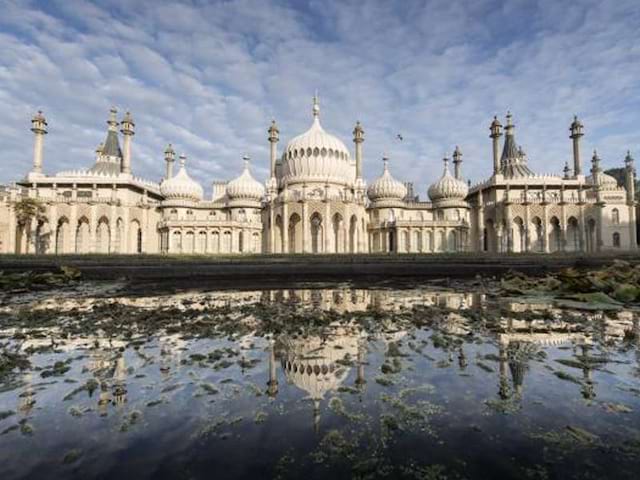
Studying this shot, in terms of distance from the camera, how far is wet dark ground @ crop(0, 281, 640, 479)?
214 centimetres

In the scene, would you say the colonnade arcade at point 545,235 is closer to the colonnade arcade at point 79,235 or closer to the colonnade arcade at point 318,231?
the colonnade arcade at point 318,231

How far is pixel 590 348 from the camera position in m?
4.44

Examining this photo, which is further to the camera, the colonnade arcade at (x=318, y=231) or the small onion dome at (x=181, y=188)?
the small onion dome at (x=181, y=188)

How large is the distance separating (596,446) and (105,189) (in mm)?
52618

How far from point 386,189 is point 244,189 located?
63.2 ft

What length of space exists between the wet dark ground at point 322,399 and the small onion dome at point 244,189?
44838 mm

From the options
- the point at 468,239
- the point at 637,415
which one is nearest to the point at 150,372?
the point at 637,415

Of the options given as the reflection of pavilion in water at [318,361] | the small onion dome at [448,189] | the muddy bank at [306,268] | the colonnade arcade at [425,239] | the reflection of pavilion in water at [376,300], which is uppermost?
the small onion dome at [448,189]

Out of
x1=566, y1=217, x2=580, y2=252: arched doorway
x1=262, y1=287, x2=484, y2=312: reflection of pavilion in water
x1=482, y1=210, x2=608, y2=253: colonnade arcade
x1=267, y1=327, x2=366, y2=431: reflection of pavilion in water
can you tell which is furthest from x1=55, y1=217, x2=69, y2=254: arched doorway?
x1=566, y1=217, x2=580, y2=252: arched doorway

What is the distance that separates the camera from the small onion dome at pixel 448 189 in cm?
4969

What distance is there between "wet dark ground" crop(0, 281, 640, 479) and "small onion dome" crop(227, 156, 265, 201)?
147 feet

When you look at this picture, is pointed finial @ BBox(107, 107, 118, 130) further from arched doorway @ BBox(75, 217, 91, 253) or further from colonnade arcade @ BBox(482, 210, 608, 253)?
A: colonnade arcade @ BBox(482, 210, 608, 253)

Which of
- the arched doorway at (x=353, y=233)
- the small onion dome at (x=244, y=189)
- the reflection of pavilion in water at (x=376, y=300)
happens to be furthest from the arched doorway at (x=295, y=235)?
the reflection of pavilion in water at (x=376, y=300)

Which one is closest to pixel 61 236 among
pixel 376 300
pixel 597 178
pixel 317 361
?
pixel 376 300
